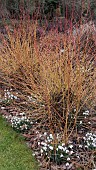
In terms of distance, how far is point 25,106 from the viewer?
593 centimetres

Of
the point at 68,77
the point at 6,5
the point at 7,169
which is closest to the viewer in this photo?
the point at 7,169

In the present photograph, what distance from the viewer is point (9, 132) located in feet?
17.8

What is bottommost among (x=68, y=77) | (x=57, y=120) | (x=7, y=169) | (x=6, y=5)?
(x=7, y=169)

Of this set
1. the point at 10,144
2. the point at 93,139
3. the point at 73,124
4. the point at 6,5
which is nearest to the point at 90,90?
the point at 73,124

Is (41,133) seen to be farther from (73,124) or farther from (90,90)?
(90,90)

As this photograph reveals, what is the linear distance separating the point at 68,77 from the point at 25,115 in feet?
3.15

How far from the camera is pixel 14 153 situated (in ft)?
16.3

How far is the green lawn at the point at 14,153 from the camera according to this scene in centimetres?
467

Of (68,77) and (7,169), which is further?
(68,77)

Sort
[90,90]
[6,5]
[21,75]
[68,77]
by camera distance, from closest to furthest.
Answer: [68,77] < [90,90] < [21,75] < [6,5]

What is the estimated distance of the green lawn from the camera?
4.67m

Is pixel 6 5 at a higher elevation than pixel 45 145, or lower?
higher

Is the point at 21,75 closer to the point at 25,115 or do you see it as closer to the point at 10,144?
the point at 25,115

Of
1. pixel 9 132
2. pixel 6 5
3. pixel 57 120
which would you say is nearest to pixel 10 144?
pixel 9 132
